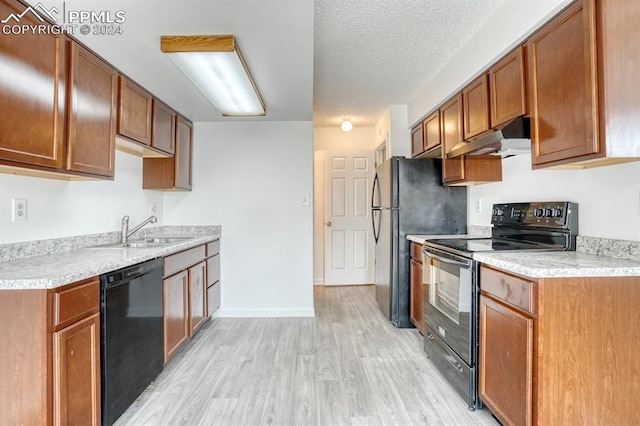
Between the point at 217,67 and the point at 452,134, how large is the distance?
6.19ft

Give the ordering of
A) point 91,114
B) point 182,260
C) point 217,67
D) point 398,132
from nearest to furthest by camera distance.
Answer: point 91,114
point 217,67
point 182,260
point 398,132

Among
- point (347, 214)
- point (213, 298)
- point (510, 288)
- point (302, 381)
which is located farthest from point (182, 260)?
point (347, 214)

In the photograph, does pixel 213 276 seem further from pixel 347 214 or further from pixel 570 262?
pixel 570 262

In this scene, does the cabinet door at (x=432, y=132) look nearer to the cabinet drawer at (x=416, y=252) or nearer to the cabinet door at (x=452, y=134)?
the cabinet door at (x=452, y=134)

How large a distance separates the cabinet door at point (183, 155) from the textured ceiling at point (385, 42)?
4.52ft

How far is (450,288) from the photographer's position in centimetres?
214

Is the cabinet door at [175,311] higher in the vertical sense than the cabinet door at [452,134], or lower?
lower

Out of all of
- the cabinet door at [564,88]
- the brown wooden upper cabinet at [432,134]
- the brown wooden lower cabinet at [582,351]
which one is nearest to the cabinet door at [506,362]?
the brown wooden lower cabinet at [582,351]

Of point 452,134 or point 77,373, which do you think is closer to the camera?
point 77,373

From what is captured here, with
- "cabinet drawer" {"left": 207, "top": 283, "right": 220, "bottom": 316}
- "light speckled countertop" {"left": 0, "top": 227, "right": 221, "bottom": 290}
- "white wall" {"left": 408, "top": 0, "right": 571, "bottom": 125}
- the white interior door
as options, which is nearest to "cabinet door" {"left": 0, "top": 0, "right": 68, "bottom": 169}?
"light speckled countertop" {"left": 0, "top": 227, "right": 221, "bottom": 290}

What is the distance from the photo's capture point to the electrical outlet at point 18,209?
180cm

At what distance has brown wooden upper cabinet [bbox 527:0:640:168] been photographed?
140cm

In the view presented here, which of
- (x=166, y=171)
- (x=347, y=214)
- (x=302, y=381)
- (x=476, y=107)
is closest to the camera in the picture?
(x=302, y=381)

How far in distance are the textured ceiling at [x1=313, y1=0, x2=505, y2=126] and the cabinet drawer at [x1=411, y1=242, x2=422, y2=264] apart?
1.55 metres
